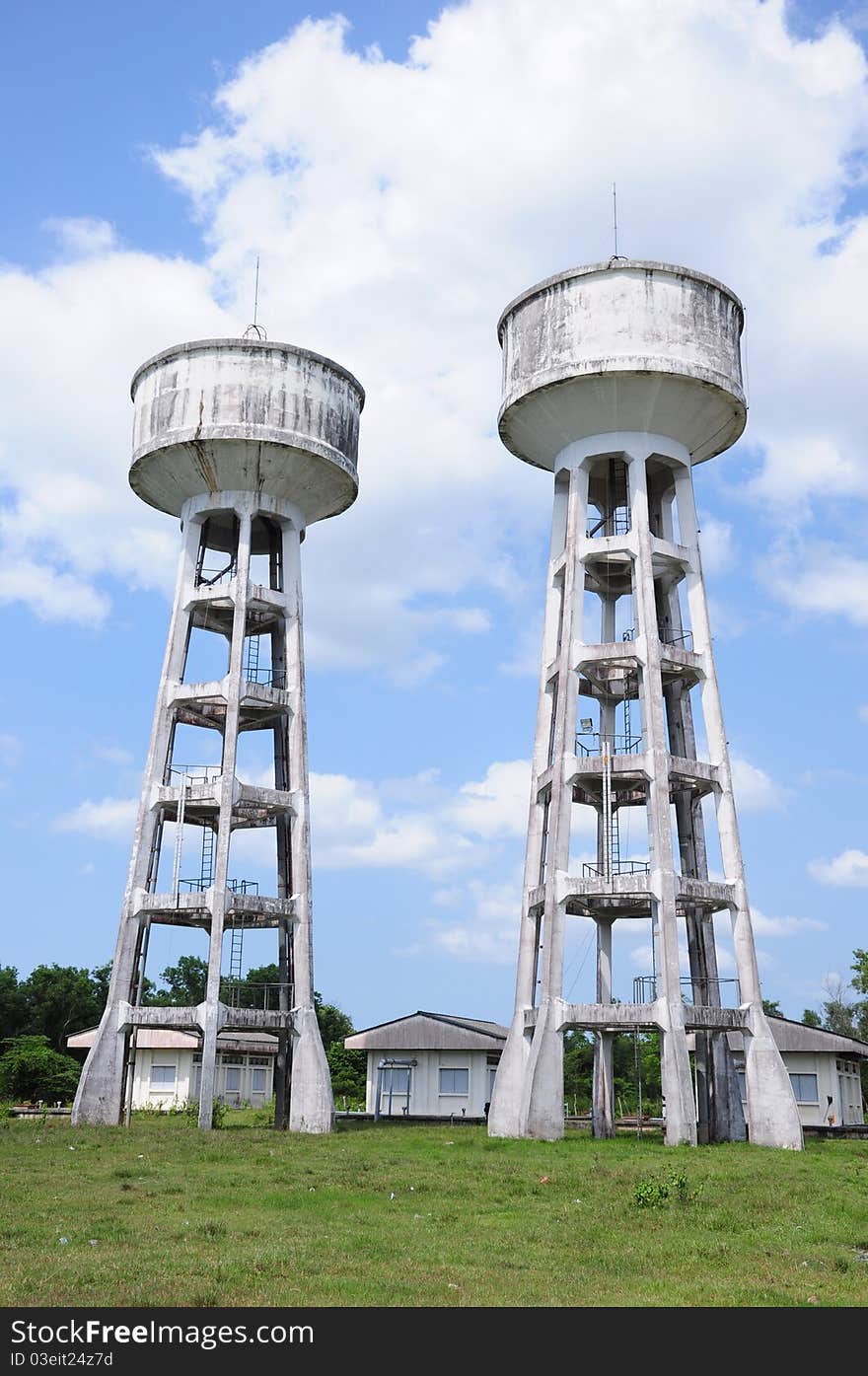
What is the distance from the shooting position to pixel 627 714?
1464 inches

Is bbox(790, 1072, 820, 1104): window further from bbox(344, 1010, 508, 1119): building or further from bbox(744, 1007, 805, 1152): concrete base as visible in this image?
bbox(744, 1007, 805, 1152): concrete base

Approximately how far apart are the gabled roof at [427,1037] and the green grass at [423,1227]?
19891 mm

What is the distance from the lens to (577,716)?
34.5 meters

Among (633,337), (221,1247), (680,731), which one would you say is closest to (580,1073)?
(680,731)

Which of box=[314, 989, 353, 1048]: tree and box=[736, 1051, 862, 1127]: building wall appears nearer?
box=[736, 1051, 862, 1127]: building wall

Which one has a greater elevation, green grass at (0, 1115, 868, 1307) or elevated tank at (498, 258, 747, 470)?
elevated tank at (498, 258, 747, 470)

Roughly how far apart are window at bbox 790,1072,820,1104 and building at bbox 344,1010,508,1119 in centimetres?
1050

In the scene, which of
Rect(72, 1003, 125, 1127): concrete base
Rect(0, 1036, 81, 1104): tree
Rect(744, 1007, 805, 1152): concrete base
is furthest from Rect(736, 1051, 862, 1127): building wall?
Rect(0, 1036, 81, 1104): tree

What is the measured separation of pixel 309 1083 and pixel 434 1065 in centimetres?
1366

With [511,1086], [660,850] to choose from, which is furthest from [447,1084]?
[660,850]

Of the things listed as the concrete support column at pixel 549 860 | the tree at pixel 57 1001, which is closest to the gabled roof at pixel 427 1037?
the concrete support column at pixel 549 860

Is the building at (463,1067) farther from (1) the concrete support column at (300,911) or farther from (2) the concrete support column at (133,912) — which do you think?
(2) the concrete support column at (133,912)

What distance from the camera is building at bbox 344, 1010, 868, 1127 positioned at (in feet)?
156

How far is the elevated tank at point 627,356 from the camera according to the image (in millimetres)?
34031
